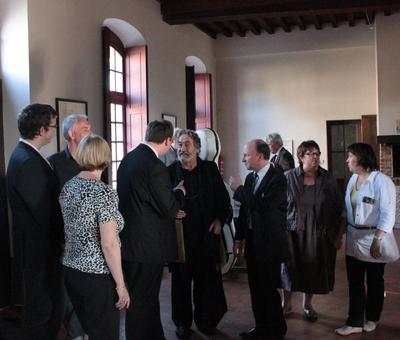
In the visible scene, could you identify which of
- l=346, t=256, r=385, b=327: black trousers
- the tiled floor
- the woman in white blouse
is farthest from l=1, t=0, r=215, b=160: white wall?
l=346, t=256, r=385, b=327: black trousers

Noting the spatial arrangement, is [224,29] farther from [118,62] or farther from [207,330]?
[207,330]

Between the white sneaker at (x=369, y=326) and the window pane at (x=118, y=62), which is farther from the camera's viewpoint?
the window pane at (x=118, y=62)

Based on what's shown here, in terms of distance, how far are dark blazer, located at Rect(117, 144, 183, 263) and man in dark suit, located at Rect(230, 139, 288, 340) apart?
690mm

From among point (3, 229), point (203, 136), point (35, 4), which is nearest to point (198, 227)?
point (203, 136)

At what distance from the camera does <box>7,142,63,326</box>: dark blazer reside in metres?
2.80

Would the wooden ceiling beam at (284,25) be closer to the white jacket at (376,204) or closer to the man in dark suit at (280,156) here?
the man in dark suit at (280,156)

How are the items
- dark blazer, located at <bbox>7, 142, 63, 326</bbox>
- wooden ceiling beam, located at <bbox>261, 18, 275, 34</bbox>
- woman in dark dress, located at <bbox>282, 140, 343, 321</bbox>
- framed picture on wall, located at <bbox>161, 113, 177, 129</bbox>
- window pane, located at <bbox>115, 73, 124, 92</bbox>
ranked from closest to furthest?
dark blazer, located at <bbox>7, 142, 63, 326</bbox>, woman in dark dress, located at <bbox>282, 140, 343, 321</bbox>, window pane, located at <bbox>115, 73, 124, 92</bbox>, framed picture on wall, located at <bbox>161, 113, 177, 129</bbox>, wooden ceiling beam, located at <bbox>261, 18, 275, 34</bbox>

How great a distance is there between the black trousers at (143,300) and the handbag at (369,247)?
147 centimetres

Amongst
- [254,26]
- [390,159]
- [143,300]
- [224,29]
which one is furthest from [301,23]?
[143,300]

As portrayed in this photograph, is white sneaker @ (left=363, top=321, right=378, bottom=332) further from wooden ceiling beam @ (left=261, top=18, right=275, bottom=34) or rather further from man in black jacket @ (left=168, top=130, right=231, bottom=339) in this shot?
wooden ceiling beam @ (left=261, top=18, right=275, bottom=34)

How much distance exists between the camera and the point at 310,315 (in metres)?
4.21

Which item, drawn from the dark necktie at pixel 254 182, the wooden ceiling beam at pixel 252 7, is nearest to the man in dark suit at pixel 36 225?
the dark necktie at pixel 254 182

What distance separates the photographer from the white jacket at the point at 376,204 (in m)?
3.58

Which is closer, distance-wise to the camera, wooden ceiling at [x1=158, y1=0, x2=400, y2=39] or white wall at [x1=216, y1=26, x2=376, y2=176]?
wooden ceiling at [x1=158, y1=0, x2=400, y2=39]
